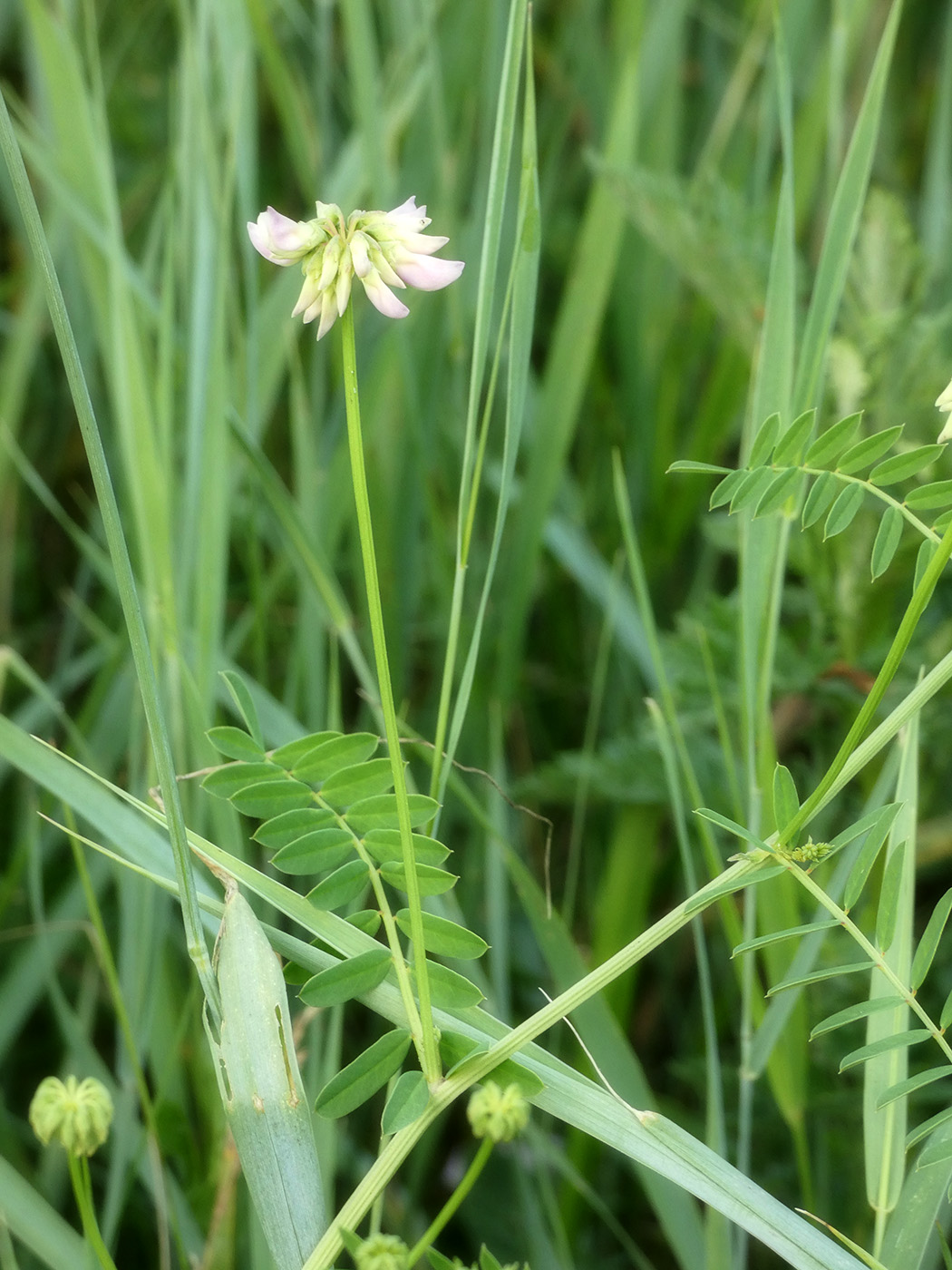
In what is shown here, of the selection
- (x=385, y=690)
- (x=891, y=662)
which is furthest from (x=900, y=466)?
(x=385, y=690)

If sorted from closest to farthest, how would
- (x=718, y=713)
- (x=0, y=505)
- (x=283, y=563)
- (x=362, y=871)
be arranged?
(x=362, y=871) < (x=718, y=713) < (x=283, y=563) < (x=0, y=505)

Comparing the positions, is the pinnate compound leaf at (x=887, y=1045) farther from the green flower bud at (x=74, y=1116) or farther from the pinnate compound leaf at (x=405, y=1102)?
the green flower bud at (x=74, y=1116)

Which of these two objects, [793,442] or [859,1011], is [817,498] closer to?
[793,442]

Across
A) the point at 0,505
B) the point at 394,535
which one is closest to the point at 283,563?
the point at 394,535

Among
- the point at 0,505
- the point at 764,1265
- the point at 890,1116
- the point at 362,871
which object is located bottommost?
the point at 764,1265

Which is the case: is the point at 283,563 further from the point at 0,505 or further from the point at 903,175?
the point at 903,175

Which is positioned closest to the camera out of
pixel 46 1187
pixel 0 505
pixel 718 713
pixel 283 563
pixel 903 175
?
pixel 718 713

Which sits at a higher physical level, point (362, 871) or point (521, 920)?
point (362, 871)

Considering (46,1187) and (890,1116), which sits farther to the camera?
(46,1187)
